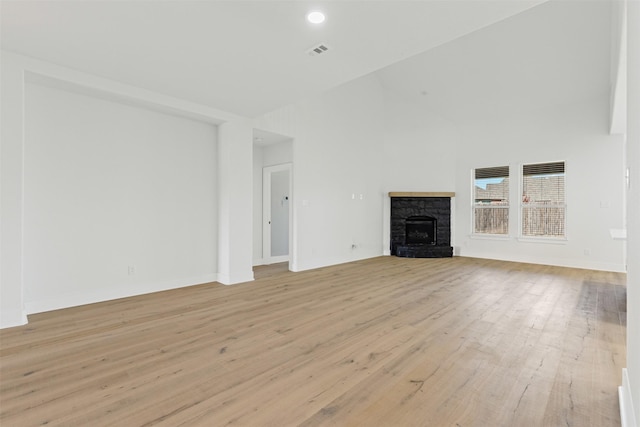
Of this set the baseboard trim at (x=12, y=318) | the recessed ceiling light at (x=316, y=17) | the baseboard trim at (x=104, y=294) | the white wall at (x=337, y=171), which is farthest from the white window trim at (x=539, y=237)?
the baseboard trim at (x=12, y=318)

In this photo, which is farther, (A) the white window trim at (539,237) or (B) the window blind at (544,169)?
(B) the window blind at (544,169)

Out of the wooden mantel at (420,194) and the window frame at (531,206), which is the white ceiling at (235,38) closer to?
the wooden mantel at (420,194)

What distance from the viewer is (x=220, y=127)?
15.7ft

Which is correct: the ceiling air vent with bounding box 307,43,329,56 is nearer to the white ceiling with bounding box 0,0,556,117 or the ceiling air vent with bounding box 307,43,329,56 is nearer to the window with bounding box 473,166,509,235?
the white ceiling with bounding box 0,0,556,117

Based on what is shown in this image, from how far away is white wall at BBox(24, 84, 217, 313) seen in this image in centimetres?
328

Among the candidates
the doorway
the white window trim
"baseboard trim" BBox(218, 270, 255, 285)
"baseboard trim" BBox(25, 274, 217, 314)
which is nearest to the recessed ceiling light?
"baseboard trim" BBox(218, 270, 255, 285)

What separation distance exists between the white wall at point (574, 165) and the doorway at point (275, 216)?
4.79 meters

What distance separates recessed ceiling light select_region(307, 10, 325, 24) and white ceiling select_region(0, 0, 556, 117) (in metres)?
0.05

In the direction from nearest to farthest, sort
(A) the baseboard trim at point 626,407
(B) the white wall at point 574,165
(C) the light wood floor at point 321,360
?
(A) the baseboard trim at point 626,407 < (C) the light wood floor at point 321,360 < (B) the white wall at point 574,165

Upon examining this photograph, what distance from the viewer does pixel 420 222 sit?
7.95 meters

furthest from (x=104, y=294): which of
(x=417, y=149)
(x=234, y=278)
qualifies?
(x=417, y=149)

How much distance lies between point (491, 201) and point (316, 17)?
6.62 m

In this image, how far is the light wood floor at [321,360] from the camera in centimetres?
165

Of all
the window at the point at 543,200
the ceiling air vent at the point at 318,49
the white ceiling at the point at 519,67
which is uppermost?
the white ceiling at the point at 519,67
